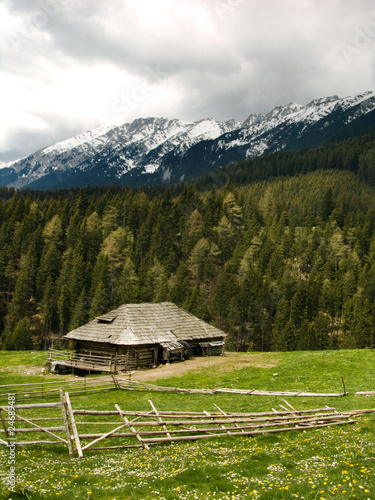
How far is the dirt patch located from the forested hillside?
4103 centimetres

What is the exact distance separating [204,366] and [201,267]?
6877 centimetres

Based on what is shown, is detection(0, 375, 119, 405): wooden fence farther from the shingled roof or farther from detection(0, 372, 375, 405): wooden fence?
the shingled roof

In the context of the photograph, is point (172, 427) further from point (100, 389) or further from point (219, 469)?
point (100, 389)

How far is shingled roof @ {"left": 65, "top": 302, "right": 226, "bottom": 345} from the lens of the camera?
43.1 meters

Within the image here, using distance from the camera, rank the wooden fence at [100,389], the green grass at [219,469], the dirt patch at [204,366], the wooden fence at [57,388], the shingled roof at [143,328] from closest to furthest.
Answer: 1. the green grass at [219,469]
2. the wooden fence at [100,389]
3. the wooden fence at [57,388]
4. the dirt patch at [204,366]
5. the shingled roof at [143,328]

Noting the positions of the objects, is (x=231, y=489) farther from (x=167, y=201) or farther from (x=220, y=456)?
(x=167, y=201)

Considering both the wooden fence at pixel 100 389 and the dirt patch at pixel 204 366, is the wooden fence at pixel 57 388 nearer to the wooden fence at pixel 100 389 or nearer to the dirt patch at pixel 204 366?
the wooden fence at pixel 100 389

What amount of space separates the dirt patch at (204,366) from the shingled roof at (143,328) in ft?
11.7

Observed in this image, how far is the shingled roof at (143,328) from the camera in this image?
141 ft

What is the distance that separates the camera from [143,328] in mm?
44781

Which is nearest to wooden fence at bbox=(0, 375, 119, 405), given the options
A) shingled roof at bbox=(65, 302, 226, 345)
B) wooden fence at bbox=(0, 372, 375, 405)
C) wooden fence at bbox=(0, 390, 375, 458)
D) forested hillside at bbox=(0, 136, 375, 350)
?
wooden fence at bbox=(0, 372, 375, 405)

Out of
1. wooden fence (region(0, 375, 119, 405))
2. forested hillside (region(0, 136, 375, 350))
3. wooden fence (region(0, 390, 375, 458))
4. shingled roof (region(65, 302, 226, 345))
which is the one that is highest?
forested hillside (region(0, 136, 375, 350))

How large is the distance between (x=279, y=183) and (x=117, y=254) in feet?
359

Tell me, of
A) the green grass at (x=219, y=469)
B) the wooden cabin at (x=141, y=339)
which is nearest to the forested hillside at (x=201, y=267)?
the wooden cabin at (x=141, y=339)
